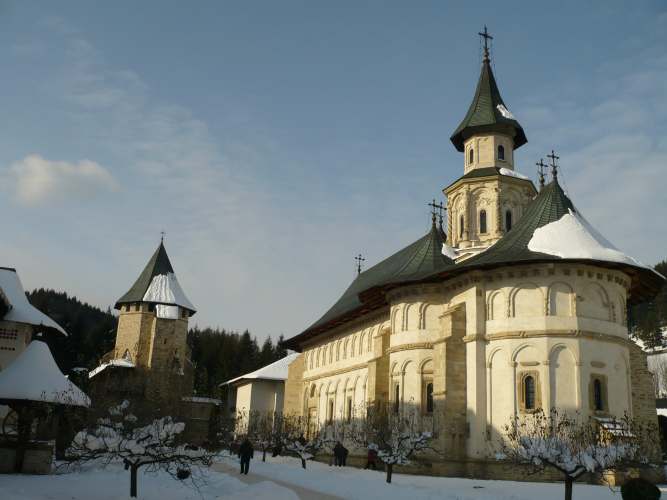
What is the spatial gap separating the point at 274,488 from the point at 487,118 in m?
28.8

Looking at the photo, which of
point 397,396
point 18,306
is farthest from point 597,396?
point 18,306

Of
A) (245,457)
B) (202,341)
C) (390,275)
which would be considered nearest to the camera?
(245,457)

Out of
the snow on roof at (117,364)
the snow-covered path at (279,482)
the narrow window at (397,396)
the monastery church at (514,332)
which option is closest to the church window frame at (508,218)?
the monastery church at (514,332)

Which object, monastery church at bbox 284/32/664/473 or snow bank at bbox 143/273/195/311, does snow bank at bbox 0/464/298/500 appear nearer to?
monastery church at bbox 284/32/664/473

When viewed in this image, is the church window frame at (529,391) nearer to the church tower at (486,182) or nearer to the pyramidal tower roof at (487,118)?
the church tower at (486,182)

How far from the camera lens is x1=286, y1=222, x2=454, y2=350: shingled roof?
3182 centimetres

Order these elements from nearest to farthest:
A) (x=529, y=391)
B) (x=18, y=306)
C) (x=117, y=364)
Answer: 1. (x=529, y=391)
2. (x=18, y=306)
3. (x=117, y=364)

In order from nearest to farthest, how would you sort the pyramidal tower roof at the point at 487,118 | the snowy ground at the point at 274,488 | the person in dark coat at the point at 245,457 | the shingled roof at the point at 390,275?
the snowy ground at the point at 274,488, the person in dark coat at the point at 245,457, the shingled roof at the point at 390,275, the pyramidal tower roof at the point at 487,118

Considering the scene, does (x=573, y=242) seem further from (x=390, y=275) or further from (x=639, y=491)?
(x=390, y=275)

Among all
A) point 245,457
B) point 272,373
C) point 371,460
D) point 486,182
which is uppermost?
point 486,182

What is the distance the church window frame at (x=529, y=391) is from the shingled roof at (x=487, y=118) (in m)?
16.8

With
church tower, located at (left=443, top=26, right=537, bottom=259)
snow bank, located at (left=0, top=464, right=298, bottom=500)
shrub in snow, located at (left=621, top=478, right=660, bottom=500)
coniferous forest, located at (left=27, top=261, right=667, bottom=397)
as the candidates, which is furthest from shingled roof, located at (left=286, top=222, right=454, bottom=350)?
coniferous forest, located at (left=27, top=261, right=667, bottom=397)

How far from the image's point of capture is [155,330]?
5516 centimetres

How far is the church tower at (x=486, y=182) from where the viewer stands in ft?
117
